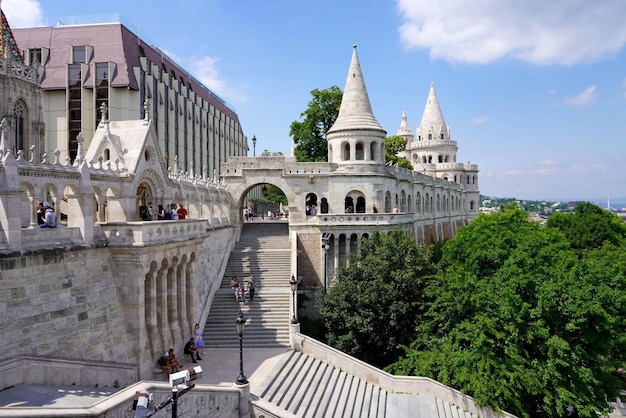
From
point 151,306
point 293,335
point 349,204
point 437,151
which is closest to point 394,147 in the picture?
point 437,151

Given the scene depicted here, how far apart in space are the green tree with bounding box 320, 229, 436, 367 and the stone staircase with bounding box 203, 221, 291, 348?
8.91ft

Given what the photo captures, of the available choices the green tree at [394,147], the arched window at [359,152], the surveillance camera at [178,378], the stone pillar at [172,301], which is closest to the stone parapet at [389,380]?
the stone pillar at [172,301]

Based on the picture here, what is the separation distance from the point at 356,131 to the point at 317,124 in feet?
45.4

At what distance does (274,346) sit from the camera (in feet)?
72.6

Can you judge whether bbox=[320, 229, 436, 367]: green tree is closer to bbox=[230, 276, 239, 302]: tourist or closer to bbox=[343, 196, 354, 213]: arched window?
bbox=[230, 276, 239, 302]: tourist

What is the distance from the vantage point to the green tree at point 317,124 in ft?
149

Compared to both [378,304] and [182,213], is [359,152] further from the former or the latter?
[182,213]

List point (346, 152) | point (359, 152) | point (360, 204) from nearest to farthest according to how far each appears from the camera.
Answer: point (360, 204) → point (346, 152) → point (359, 152)

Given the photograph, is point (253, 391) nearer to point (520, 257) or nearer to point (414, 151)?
point (520, 257)

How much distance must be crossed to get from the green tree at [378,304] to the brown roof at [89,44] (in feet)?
79.3

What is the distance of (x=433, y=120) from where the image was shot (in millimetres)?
65500

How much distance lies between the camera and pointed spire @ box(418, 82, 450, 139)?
65125mm

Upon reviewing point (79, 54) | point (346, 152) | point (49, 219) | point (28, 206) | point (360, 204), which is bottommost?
point (49, 219)

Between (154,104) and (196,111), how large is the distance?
1242 cm
